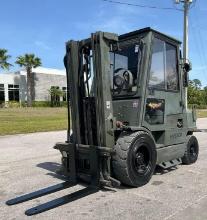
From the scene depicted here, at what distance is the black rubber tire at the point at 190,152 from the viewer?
25.4 feet

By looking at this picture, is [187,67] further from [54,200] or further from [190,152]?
[54,200]

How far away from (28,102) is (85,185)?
54.4 m

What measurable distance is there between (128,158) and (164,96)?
1.73m

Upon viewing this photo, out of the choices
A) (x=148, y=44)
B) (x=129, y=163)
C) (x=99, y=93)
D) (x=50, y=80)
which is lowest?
(x=129, y=163)

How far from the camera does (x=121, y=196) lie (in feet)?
17.9

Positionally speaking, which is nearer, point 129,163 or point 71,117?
point 129,163

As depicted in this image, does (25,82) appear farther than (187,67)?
Yes

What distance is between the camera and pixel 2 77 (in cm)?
5900

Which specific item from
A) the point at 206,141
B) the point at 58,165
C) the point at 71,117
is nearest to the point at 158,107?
the point at 71,117

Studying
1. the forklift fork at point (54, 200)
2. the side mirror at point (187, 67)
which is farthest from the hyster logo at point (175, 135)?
the forklift fork at point (54, 200)

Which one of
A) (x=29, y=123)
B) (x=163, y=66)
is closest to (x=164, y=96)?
(x=163, y=66)

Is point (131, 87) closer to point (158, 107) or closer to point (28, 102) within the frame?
point (158, 107)

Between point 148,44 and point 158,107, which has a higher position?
point 148,44

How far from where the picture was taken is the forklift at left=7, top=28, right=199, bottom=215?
A: 574 cm
